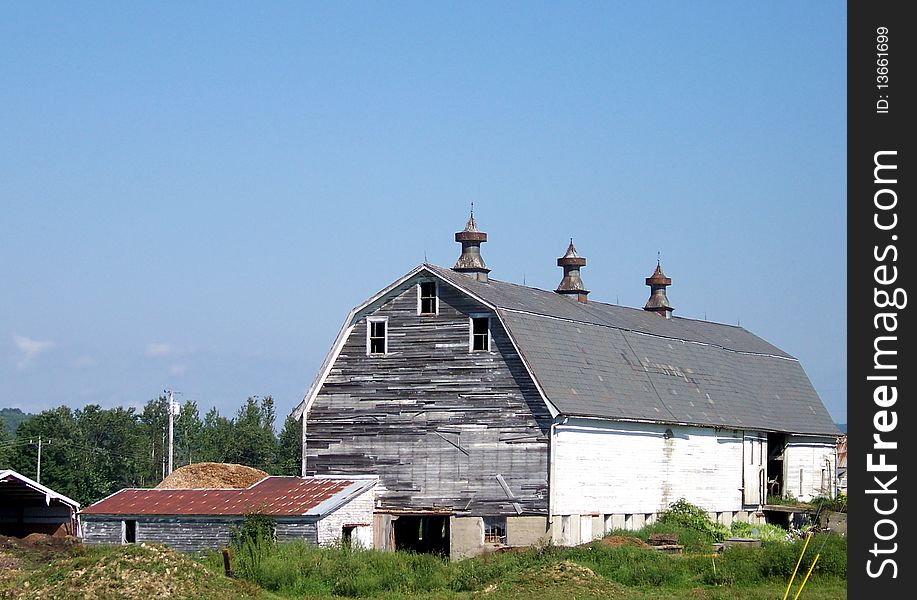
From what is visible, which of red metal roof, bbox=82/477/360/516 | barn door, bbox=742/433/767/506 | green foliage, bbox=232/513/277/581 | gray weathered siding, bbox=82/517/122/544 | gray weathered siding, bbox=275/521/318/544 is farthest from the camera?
barn door, bbox=742/433/767/506

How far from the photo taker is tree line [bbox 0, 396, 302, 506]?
81375mm

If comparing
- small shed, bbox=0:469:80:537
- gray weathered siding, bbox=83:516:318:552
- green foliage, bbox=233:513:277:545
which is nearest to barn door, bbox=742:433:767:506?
gray weathered siding, bbox=83:516:318:552

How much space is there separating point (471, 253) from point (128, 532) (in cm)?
1508

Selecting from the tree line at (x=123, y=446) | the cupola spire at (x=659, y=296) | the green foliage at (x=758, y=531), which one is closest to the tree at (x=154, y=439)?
the tree line at (x=123, y=446)

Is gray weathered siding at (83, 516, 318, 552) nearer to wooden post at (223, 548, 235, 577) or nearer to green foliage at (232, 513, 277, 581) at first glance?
green foliage at (232, 513, 277, 581)

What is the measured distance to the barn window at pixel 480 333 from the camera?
41.1 meters

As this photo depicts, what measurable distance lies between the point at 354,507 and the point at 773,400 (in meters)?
21.5

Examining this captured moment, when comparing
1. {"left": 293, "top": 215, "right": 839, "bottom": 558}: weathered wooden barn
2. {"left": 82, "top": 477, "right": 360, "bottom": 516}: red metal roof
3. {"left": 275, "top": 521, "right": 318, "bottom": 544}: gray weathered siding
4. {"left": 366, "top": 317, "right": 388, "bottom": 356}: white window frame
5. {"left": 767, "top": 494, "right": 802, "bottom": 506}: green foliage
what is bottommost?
{"left": 767, "top": 494, "right": 802, "bottom": 506}: green foliage

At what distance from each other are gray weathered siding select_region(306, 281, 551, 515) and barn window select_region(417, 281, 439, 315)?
164 millimetres

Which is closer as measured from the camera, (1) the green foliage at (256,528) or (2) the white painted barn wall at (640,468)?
(1) the green foliage at (256,528)

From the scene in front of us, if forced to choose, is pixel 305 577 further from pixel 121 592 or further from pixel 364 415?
pixel 364 415

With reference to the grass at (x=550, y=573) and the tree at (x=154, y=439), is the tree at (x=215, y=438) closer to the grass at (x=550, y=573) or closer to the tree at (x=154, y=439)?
the tree at (x=154, y=439)

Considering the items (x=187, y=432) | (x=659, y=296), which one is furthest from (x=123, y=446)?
(x=659, y=296)

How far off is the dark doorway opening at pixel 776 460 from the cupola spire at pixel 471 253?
44.3 feet
